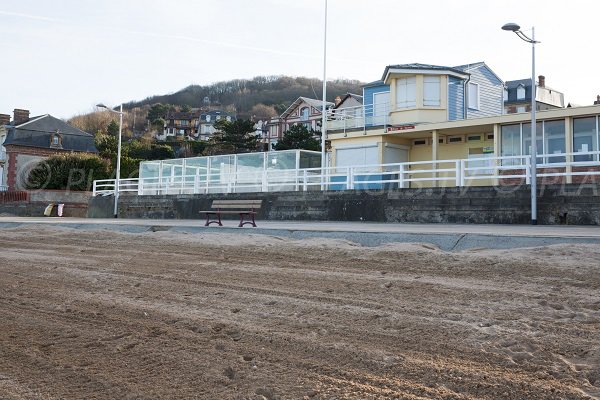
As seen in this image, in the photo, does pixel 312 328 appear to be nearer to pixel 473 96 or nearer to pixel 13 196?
pixel 473 96

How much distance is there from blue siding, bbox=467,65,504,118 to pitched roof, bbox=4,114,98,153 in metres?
43.5

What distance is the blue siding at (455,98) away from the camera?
27.9 m

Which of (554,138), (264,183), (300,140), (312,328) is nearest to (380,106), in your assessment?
(264,183)

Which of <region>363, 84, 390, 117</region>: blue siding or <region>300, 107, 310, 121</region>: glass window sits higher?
<region>300, 107, 310, 121</region>: glass window

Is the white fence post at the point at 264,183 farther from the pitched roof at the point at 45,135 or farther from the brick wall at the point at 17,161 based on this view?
the pitched roof at the point at 45,135

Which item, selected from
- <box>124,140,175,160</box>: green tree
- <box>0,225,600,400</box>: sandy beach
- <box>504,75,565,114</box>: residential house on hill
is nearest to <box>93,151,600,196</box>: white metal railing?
<box>0,225,600,400</box>: sandy beach

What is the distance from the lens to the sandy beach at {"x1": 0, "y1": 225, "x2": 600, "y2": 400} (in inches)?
149

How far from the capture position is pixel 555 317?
Result: 513 cm

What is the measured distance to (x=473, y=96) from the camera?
30125mm

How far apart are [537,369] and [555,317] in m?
1.41

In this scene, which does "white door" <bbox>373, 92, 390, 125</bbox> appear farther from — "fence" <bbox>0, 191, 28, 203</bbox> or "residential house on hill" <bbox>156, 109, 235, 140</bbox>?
"residential house on hill" <bbox>156, 109, 235, 140</bbox>

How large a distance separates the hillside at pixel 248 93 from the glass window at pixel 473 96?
121552 mm

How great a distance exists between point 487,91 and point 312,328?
29.5m

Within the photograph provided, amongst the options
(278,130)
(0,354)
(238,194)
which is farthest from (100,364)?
(278,130)
